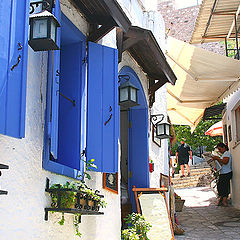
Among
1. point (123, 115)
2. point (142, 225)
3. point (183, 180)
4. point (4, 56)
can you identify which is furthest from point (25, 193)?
point (183, 180)

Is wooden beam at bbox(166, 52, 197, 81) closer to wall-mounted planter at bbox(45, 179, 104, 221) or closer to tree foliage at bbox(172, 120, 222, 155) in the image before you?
wall-mounted planter at bbox(45, 179, 104, 221)

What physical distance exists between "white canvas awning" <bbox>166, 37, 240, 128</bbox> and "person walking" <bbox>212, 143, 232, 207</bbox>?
167 cm

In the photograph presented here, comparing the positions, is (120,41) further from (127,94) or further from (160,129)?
(160,129)

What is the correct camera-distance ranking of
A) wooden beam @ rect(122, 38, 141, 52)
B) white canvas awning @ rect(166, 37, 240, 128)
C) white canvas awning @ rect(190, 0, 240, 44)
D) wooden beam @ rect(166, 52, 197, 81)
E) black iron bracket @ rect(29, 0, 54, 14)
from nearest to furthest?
black iron bracket @ rect(29, 0, 54, 14), wooden beam @ rect(122, 38, 141, 52), white canvas awning @ rect(166, 37, 240, 128), wooden beam @ rect(166, 52, 197, 81), white canvas awning @ rect(190, 0, 240, 44)

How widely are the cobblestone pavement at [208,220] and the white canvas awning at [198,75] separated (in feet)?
10.2

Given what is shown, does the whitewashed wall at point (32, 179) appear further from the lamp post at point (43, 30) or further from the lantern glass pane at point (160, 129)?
the lantern glass pane at point (160, 129)

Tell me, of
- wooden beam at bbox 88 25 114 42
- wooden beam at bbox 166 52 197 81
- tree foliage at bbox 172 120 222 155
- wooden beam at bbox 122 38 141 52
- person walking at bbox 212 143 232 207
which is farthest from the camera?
tree foliage at bbox 172 120 222 155

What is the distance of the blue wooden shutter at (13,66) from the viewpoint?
10.3ft

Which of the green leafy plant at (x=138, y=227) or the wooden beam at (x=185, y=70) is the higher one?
the wooden beam at (x=185, y=70)

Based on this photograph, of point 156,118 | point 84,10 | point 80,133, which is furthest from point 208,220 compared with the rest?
point 84,10

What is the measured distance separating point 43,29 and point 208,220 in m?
8.18

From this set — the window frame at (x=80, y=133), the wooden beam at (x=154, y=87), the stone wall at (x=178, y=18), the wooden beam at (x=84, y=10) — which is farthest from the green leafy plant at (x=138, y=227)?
the stone wall at (x=178, y=18)

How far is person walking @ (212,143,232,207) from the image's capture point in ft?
41.9

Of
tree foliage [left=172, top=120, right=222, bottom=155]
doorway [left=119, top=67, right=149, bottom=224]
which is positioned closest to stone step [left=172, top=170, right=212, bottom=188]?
tree foliage [left=172, top=120, right=222, bottom=155]
